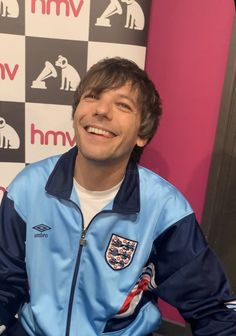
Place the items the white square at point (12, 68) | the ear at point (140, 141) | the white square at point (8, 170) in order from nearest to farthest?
the ear at point (140, 141)
the white square at point (12, 68)
the white square at point (8, 170)

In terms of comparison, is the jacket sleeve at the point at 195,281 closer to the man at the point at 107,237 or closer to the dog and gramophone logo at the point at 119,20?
the man at the point at 107,237

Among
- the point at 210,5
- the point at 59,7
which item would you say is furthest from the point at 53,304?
the point at 210,5

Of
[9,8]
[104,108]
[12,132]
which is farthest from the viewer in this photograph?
[12,132]

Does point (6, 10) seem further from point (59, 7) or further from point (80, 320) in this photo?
point (80, 320)

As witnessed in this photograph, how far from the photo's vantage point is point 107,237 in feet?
3.34

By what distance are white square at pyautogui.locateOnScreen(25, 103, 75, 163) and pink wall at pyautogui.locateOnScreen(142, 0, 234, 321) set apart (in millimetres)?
316

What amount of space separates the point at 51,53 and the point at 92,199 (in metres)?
0.46

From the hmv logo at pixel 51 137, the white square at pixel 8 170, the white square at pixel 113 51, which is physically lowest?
the white square at pixel 8 170

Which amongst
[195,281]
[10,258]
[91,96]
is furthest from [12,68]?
[195,281]

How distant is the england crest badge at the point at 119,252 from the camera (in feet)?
3.35

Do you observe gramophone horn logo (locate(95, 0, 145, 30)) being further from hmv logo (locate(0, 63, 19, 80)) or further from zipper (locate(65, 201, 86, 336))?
zipper (locate(65, 201, 86, 336))

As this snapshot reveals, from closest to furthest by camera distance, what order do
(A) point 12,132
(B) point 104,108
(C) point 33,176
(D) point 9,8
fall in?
1. (B) point 104,108
2. (C) point 33,176
3. (D) point 9,8
4. (A) point 12,132

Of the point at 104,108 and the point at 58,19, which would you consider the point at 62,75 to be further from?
the point at 104,108

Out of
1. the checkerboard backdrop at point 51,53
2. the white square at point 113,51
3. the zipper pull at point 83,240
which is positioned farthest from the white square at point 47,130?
the zipper pull at point 83,240
